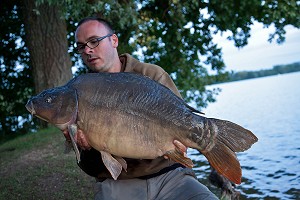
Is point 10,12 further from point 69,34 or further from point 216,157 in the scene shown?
point 216,157

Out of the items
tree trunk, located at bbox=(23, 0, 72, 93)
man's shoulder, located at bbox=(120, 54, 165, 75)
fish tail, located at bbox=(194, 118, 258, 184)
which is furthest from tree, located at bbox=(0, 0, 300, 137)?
fish tail, located at bbox=(194, 118, 258, 184)

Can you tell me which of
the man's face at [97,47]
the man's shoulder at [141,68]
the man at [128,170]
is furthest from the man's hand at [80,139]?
the man's shoulder at [141,68]

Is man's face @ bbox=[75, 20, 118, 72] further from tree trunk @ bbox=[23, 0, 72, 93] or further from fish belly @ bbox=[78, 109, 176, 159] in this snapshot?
tree trunk @ bbox=[23, 0, 72, 93]

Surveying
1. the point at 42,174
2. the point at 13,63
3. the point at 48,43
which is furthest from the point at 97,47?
the point at 13,63

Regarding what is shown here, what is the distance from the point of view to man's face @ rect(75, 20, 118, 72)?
3.29 metres

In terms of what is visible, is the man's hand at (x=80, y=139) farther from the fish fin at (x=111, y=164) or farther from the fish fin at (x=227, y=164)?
the fish fin at (x=227, y=164)

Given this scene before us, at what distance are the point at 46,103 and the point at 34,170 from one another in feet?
12.8

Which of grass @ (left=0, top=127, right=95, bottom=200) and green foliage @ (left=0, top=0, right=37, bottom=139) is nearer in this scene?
grass @ (left=0, top=127, right=95, bottom=200)

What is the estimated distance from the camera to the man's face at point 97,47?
3287mm

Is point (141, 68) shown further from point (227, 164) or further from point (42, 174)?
point (42, 174)

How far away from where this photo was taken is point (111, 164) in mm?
2721

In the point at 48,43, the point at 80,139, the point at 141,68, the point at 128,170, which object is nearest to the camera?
the point at 80,139

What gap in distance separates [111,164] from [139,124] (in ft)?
1.27

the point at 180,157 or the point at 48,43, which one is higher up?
the point at 48,43
